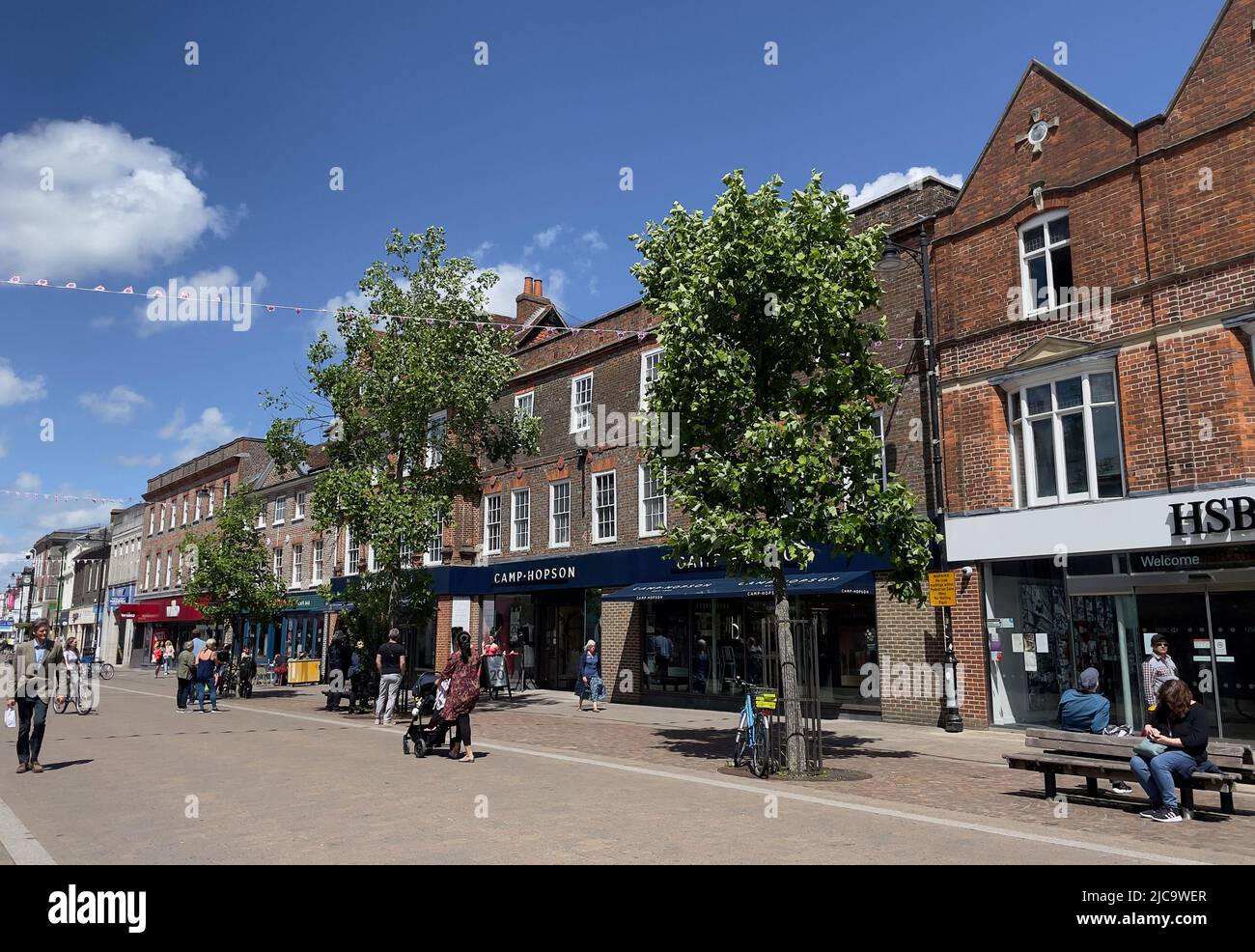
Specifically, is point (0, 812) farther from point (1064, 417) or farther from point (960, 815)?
point (1064, 417)

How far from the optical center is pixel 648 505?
2417 cm

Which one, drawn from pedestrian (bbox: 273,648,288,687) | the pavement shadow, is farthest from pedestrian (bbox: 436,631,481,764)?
pedestrian (bbox: 273,648,288,687)

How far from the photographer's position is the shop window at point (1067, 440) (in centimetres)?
1552

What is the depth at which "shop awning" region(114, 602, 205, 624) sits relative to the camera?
48.2 metres

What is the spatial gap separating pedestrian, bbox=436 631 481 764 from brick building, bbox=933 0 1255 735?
30.5ft

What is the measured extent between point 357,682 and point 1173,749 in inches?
672

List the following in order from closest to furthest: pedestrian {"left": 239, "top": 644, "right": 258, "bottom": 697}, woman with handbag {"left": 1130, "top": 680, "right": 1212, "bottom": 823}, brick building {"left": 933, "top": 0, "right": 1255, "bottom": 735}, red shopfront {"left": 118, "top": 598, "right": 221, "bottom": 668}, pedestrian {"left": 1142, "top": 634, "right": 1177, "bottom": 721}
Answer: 1. woman with handbag {"left": 1130, "top": 680, "right": 1212, "bottom": 823}
2. pedestrian {"left": 1142, "top": 634, "right": 1177, "bottom": 721}
3. brick building {"left": 933, "top": 0, "right": 1255, "bottom": 735}
4. pedestrian {"left": 239, "top": 644, "right": 258, "bottom": 697}
5. red shopfront {"left": 118, "top": 598, "right": 221, "bottom": 668}

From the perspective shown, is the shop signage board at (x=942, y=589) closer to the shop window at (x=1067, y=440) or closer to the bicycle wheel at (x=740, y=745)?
the shop window at (x=1067, y=440)

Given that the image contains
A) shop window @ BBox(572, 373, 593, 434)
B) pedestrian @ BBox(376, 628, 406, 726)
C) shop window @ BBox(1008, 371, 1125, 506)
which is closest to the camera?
shop window @ BBox(1008, 371, 1125, 506)

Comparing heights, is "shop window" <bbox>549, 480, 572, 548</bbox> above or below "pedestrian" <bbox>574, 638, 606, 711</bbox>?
above

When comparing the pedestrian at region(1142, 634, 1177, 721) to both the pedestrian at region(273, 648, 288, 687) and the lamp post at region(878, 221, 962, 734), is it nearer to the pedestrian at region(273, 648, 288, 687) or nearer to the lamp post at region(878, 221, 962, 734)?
the lamp post at region(878, 221, 962, 734)

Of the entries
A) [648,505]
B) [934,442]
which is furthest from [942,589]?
[648,505]
